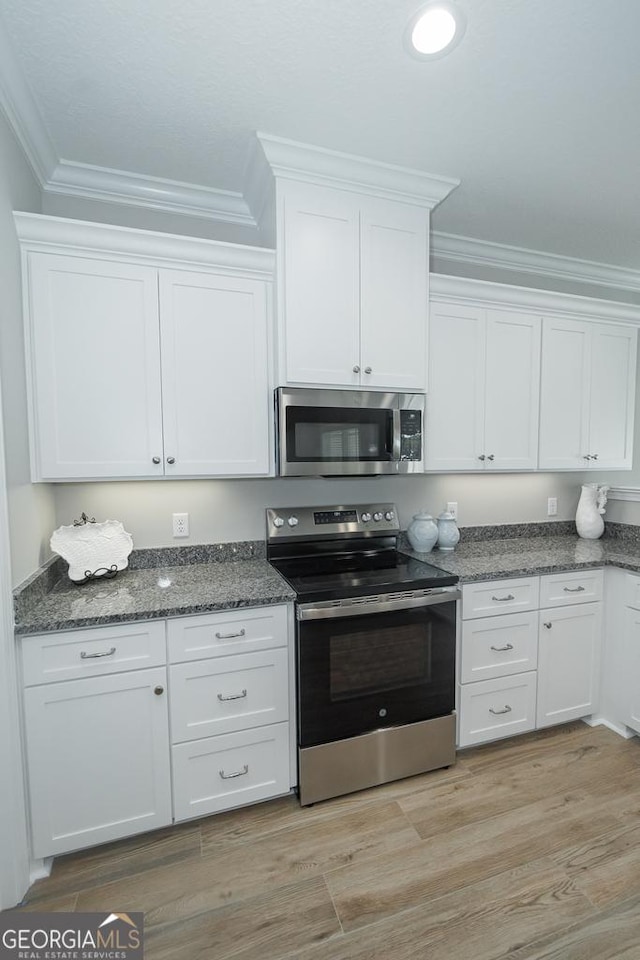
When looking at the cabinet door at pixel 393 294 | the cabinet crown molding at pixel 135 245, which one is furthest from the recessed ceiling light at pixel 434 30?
the cabinet crown molding at pixel 135 245

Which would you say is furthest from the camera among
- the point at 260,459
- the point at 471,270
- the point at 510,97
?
the point at 471,270

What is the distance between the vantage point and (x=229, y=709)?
1.72 meters

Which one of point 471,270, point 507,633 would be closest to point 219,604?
point 507,633

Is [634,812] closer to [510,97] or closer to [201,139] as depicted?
[510,97]

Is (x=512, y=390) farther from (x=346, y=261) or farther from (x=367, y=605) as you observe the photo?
(x=367, y=605)

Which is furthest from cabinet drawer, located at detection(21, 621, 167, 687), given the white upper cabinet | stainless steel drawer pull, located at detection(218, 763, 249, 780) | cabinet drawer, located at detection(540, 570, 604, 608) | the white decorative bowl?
cabinet drawer, located at detection(540, 570, 604, 608)

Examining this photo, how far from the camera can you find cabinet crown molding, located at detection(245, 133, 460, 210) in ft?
5.91

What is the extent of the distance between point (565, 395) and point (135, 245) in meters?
2.44

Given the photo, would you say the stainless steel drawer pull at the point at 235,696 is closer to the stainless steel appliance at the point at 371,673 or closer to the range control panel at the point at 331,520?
the stainless steel appliance at the point at 371,673

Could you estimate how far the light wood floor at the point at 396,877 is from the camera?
133 cm

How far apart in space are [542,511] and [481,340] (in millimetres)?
1357

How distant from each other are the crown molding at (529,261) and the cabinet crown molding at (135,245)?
51.5 inches

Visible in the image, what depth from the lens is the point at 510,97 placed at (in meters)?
1.56

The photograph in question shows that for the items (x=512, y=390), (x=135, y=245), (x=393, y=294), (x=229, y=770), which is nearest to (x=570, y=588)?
(x=512, y=390)
